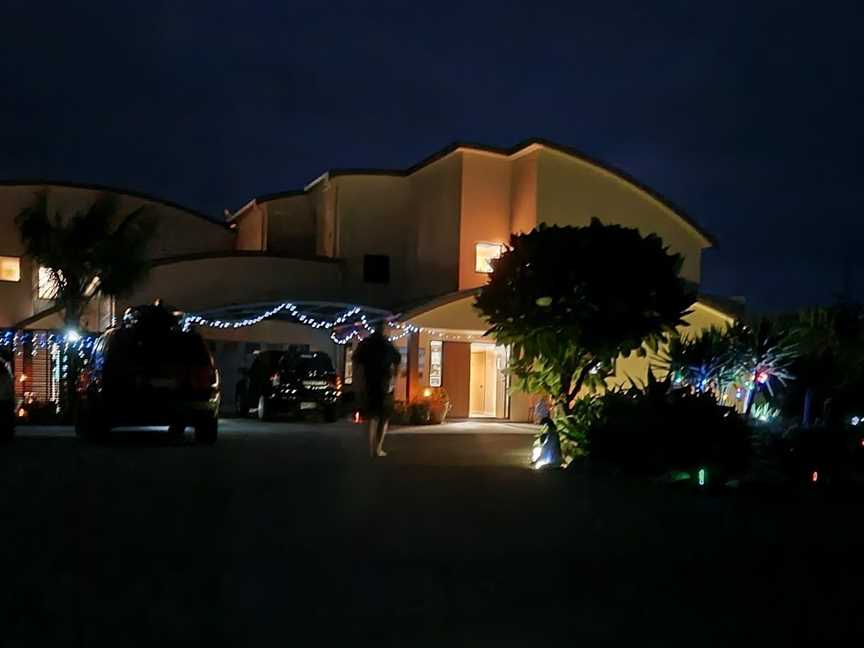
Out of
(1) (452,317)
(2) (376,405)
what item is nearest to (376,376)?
(2) (376,405)

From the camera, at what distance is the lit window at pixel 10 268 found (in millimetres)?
26438

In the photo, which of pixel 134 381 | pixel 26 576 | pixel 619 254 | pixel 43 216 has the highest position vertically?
pixel 43 216

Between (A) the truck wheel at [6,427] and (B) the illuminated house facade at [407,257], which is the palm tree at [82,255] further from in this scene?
(A) the truck wheel at [6,427]

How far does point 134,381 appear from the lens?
49.1 ft

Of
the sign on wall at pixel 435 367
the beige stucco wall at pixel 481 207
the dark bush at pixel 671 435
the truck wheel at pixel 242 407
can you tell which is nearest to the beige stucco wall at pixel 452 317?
the sign on wall at pixel 435 367

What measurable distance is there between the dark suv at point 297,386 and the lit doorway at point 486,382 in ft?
13.4

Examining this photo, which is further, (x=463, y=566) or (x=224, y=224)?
(x=224, y=224)

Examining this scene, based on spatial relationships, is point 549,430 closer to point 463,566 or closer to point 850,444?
point 850,444

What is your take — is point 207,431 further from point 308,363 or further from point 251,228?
point 251,228

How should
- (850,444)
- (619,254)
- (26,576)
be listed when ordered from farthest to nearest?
(619,254) < (850,444) < (26,576)

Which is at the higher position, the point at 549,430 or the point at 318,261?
the point at 318,261

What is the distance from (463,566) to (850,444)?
23.7 feet

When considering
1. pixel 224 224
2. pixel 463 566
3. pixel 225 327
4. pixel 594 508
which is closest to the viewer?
pixel 463 566

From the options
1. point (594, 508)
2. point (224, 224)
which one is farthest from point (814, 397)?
point (224, 224)
